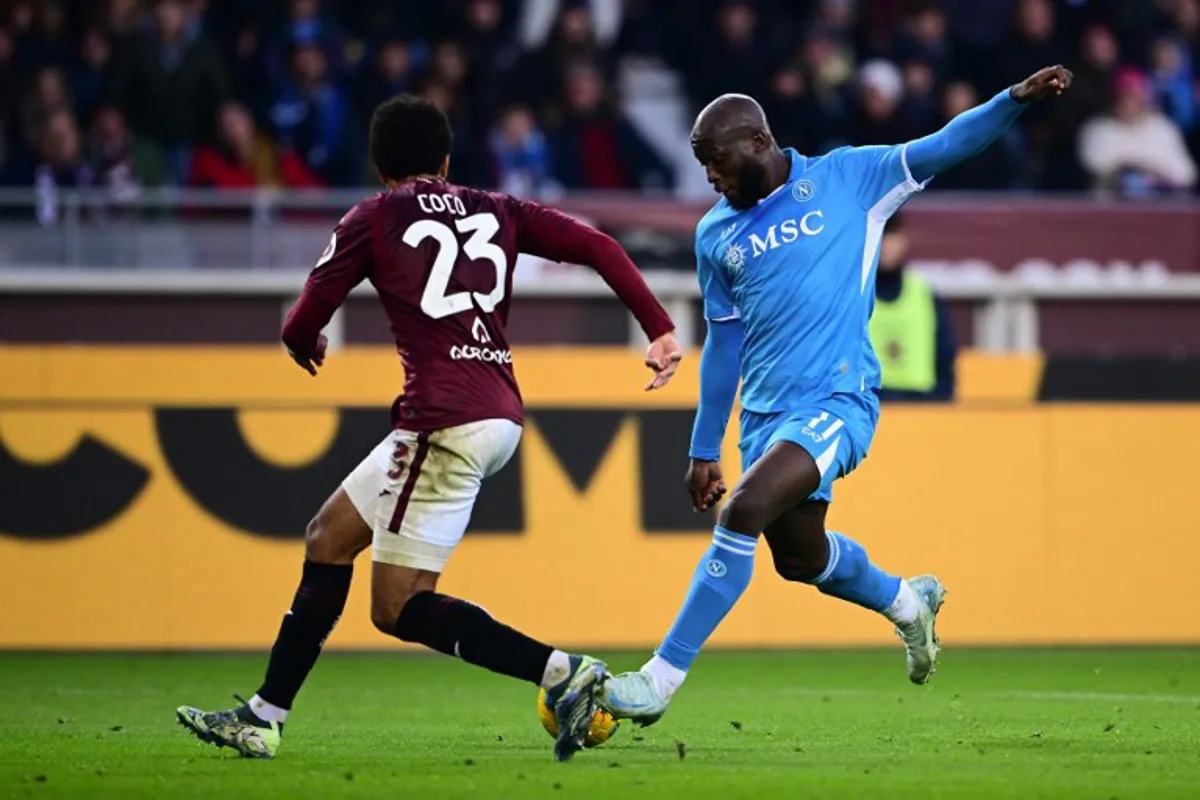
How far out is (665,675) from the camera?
7207mm

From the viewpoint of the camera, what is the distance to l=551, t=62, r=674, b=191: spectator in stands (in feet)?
55.3

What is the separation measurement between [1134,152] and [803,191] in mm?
10140

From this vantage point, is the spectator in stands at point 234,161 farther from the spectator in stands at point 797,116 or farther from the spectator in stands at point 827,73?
the spectator in stands at point 827,73

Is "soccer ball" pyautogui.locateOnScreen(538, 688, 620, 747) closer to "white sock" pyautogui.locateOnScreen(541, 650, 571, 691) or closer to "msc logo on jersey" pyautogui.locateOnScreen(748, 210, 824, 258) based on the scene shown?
"white sock" pyautogui.locateOnScreen(541, 650, 571, 691)

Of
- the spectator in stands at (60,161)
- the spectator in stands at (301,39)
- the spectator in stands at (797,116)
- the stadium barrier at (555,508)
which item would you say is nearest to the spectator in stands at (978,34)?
the spectator in stands at (797,116)

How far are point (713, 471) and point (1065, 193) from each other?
10.1 metres

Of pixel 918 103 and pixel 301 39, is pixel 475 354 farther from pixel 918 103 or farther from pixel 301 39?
pixel 918 103

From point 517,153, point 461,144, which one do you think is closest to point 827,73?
point 517,153

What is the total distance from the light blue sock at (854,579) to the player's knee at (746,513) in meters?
0.61

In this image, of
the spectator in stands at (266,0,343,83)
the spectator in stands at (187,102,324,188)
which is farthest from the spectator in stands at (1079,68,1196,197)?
the spectator in stands at (187,102,324,188)

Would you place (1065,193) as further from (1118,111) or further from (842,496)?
(842,496)

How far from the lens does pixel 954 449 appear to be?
12.3m

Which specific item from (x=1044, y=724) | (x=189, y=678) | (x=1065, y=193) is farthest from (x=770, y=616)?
(x=1065, y=193)

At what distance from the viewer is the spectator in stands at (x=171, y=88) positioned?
53.2ft
